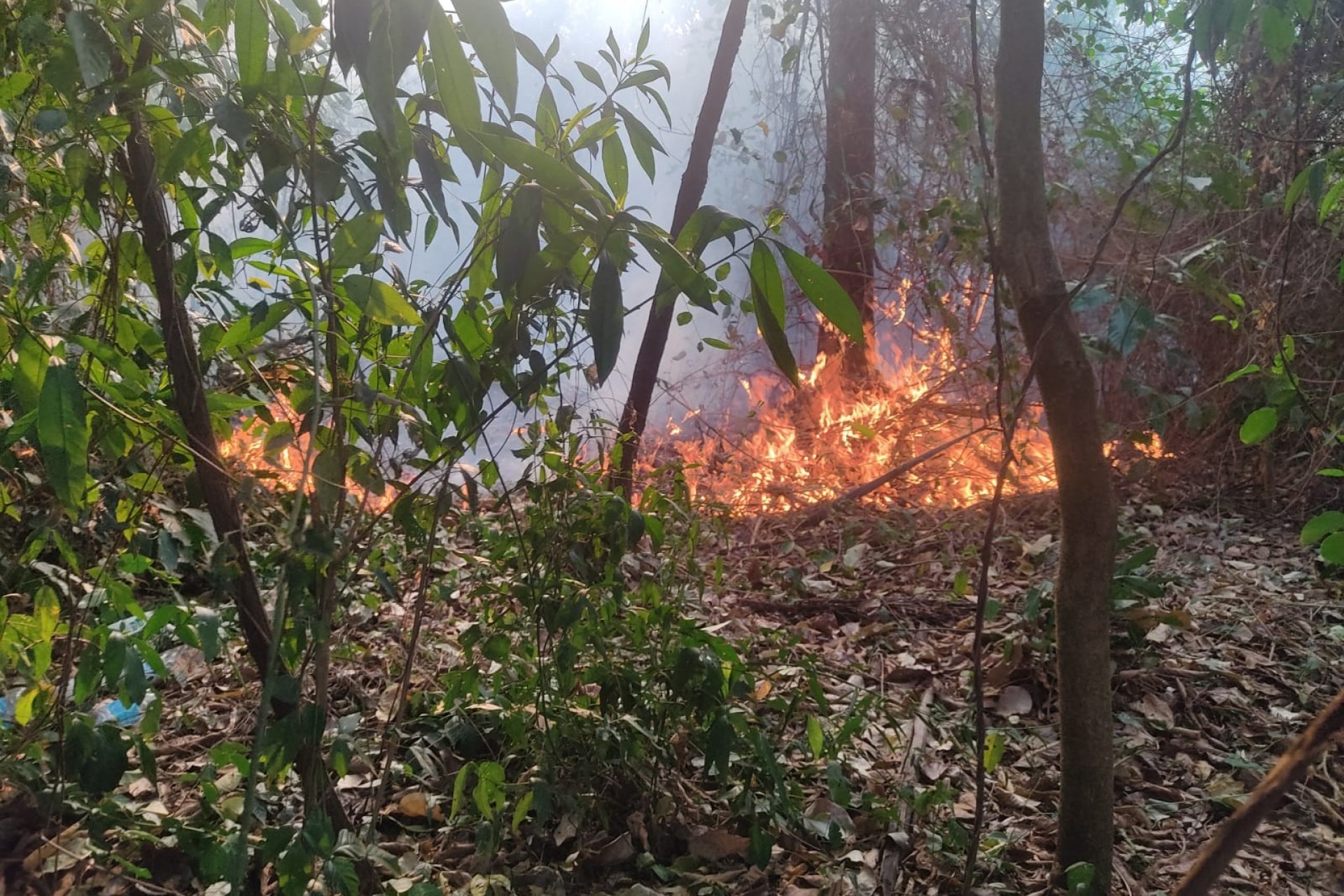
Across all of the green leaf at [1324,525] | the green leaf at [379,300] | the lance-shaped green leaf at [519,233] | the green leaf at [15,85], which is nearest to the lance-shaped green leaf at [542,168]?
the lance-shaped green leaf at [519,233]

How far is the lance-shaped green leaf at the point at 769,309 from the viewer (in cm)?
67

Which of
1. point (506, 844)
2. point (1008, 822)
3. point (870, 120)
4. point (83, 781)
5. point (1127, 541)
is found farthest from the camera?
point (870, 120)

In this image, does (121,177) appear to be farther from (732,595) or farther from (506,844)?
(732,595)

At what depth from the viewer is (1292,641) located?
1.86 metres

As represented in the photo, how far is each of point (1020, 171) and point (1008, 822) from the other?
0.95 meters

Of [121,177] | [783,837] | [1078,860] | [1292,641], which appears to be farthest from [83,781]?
[1292,641]

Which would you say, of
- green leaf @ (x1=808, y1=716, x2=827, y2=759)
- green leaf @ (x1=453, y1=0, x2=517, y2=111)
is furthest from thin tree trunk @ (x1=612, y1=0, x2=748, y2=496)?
green leaf @ (x1=453, y1=0, x2=517, y2=111)

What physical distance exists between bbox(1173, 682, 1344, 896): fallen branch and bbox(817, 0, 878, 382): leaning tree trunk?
3003mm

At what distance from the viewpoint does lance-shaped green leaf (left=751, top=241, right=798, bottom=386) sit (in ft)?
2.19

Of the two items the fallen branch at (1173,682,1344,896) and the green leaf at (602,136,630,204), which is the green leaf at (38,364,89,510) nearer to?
the green leaf at (602,136,630,204)

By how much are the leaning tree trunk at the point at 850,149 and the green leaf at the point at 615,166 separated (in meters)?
2.59

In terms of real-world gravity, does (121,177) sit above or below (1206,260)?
below

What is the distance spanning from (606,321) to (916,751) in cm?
115

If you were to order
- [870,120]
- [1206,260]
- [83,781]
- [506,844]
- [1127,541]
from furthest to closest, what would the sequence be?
[870,120] < [1206,260] < [1127,541] < [506,844] < [83,781]
